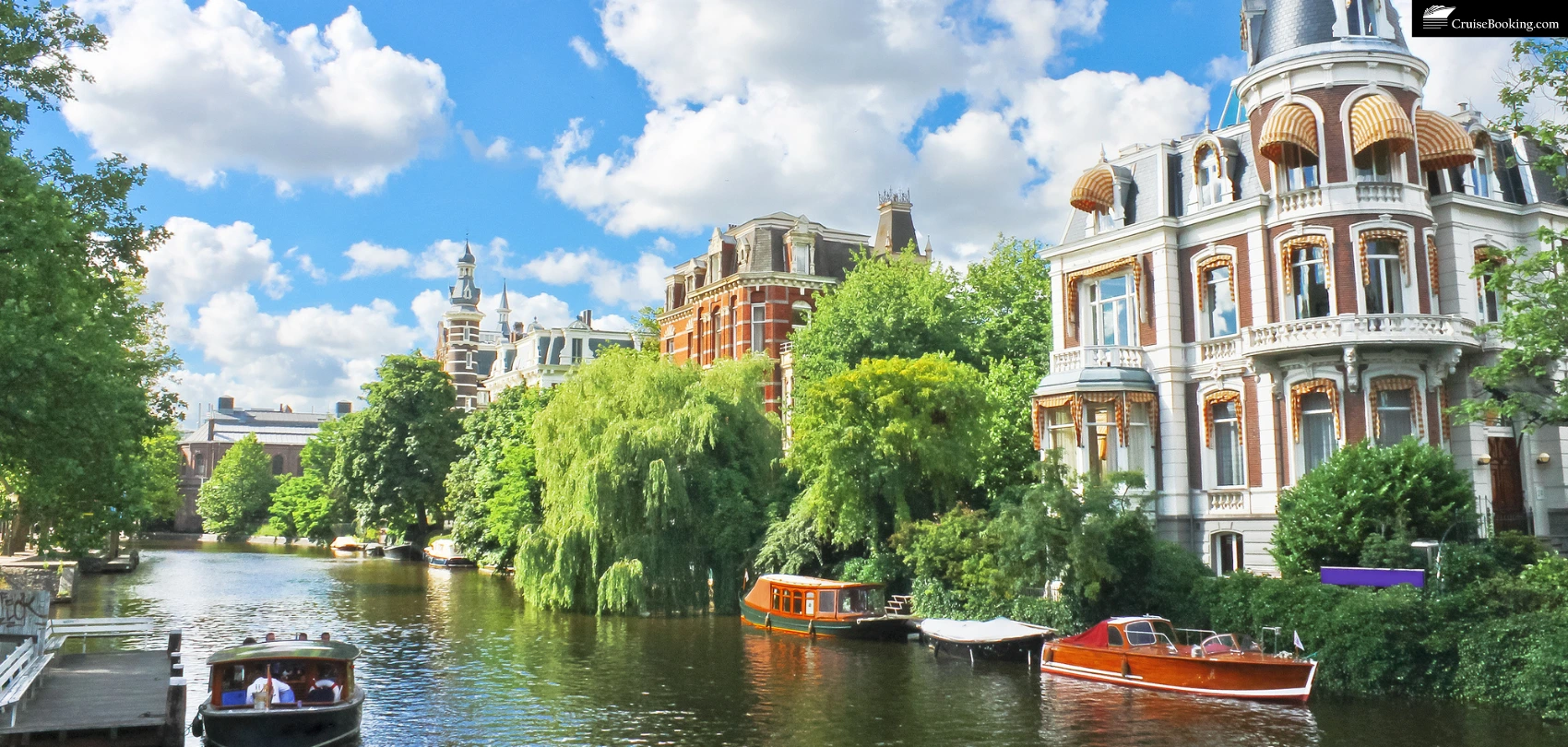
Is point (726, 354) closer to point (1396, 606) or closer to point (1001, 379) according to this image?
Result: point (1001, 379)

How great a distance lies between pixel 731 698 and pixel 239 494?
10732 cm

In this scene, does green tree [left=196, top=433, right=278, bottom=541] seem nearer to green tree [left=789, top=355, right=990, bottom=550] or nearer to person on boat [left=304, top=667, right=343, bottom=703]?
green tree [left=789, top=355, right=990, bottom=550]

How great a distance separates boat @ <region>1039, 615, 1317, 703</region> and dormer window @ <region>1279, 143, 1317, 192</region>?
12142 mm

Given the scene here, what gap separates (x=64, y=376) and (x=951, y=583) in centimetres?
2306

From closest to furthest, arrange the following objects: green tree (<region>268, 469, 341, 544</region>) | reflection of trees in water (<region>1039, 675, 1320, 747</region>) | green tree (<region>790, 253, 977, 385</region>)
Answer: reflection of trees in water (<region>1039, 675, 1320, 747</region>)
green tree (<region>790, 253, 977, 385</region>)
green tree (<region>268, 469, 341, 544</region>)

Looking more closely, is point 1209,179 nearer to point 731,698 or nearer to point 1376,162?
point 1376,162

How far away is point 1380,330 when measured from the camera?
2867cm

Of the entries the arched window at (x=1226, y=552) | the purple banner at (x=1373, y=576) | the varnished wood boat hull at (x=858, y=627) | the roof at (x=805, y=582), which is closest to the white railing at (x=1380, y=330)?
the arched window at (x=1226, y=552)

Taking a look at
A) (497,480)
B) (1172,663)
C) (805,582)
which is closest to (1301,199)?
(1172,663)

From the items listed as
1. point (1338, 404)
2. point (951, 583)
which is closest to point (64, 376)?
point (951, 583)

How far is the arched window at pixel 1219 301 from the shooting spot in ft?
105

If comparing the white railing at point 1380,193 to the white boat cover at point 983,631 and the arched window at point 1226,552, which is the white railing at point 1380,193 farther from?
the white boat cover at point 983,631

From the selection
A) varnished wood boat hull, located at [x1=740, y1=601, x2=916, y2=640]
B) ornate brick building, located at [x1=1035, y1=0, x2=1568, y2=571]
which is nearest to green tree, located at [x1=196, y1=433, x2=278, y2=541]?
varnished wood boat hull, located at [x1=740, y1=601, x2=916, y2=640]

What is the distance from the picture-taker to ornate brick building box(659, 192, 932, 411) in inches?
2363
